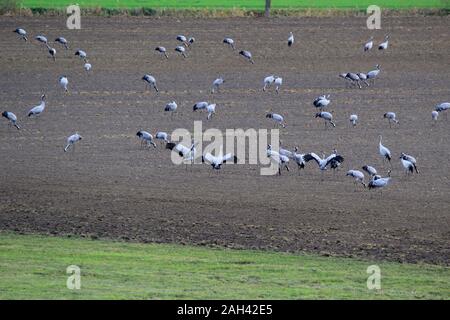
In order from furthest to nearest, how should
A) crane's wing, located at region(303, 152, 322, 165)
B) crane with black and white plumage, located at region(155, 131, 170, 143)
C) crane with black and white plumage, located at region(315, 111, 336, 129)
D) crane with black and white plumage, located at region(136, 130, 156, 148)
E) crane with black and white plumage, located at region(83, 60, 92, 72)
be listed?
1. crane with black and white plumage, located at region(83, 60, 92, 72)
2. crane with black and white plumage, located at region(315, 111, 336, 129)
3. crane with black and white plumage, located at region(155, 131, 170, 143)
4. crane with black and white plumage, located at region(136, 130, 156, 148)
5. crane's wing, located at region(303, 152, 322, 165)

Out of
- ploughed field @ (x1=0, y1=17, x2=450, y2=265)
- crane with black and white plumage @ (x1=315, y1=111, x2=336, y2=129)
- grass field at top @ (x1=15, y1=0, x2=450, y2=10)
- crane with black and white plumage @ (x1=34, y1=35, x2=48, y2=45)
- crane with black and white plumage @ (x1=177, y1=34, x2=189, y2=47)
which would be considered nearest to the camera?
ploughed field @ (x1=0, y1=17, x2=450, y2=265)

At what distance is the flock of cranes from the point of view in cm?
2445

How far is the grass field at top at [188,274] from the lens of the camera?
1568 cm

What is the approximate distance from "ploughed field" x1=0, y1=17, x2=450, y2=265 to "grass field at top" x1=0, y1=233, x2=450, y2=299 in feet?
3.03

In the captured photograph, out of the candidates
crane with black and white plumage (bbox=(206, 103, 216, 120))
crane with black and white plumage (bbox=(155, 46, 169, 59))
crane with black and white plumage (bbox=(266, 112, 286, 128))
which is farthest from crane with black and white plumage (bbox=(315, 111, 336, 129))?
crane with black and white plumage (bbox=(155, 46, 169, 59))

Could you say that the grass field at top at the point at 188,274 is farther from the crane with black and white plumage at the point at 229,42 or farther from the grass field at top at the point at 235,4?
the grass field at top at the point at 235,4

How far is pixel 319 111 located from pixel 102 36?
1436 centimetres

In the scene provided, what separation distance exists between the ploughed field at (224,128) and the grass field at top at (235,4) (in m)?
5.82

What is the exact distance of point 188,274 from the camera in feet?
55.7

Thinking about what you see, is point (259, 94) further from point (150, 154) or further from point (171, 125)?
point (150, 154)

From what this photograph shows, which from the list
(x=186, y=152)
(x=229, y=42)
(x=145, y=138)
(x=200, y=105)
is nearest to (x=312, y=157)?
(x=186, y=152)

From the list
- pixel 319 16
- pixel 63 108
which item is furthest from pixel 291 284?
pixel 319 16

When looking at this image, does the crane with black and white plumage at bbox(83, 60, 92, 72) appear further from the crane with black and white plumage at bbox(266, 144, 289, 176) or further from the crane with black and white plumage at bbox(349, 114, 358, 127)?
the crane with black and white plumage at bbox(266, 144, 289, 176)

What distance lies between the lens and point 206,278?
16.7 m
